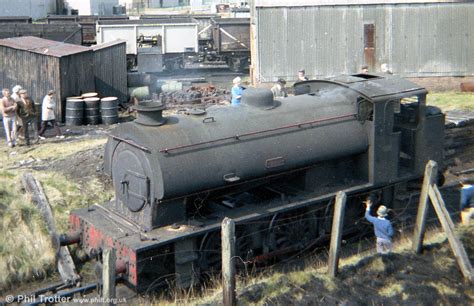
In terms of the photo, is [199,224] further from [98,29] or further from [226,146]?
[98,29]

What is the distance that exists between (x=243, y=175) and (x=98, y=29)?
22554 mm

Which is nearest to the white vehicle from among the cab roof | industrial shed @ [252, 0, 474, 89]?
industrial shed @ [252, 0, 474, 89]

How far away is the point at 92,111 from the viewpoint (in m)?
19.3

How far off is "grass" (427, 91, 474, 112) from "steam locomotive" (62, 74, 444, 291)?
7205 millimetres

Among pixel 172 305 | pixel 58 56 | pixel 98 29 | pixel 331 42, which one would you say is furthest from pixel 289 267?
pixel 98 29

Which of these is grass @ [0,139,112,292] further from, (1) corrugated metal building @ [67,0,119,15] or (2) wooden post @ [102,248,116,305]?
(1) corrugated metal building @ [67,0,119,15]

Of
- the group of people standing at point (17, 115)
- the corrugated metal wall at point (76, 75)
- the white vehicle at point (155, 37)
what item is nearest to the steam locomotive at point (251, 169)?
the group of people standing at point (17, 115)

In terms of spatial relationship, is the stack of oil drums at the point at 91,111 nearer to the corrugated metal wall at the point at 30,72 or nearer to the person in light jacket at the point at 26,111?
the corrugated metal wall at the point at 30,72

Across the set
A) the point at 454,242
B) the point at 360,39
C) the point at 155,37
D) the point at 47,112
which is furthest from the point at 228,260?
the point at 155,37

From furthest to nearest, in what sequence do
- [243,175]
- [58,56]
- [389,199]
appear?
[58,56]
[389,199]
[243,175]

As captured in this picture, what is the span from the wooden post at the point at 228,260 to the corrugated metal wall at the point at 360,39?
14.7 m

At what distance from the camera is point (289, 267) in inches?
421

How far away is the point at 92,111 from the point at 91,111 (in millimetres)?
30

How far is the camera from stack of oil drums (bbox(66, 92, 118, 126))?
19.0 m
